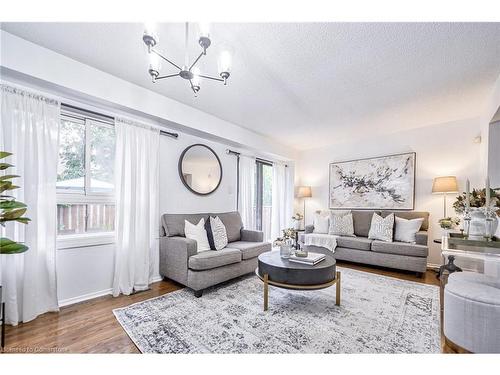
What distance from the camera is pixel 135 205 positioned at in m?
2.67

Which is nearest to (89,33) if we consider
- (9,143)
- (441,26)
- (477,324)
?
(9,143)

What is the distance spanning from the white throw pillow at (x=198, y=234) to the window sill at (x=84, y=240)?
0.84 m

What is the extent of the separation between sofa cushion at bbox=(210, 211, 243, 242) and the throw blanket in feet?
4.43

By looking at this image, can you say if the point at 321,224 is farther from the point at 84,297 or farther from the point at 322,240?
the point at 84,297

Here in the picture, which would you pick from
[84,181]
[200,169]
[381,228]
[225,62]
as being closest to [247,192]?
[200,169]

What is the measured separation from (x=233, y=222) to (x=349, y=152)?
9.79ft

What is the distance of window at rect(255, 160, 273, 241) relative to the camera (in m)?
4.87

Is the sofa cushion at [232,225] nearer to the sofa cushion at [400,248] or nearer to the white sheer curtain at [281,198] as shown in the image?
the white sheer curtain at [281,198]

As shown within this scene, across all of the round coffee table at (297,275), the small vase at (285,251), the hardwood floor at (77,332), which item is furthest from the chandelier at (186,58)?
the hardwood floor at (77,332)

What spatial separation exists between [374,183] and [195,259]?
12.1 ft

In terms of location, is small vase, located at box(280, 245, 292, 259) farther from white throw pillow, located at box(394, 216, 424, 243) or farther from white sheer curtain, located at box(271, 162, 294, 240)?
white sheer curtain, located at box(271, 162, 294, 240)

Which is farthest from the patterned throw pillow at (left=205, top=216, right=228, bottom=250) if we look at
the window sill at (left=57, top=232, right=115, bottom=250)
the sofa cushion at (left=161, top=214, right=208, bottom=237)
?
the window sill at (left=57, top=232, right=115, bottom=250)

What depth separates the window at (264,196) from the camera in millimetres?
4871
